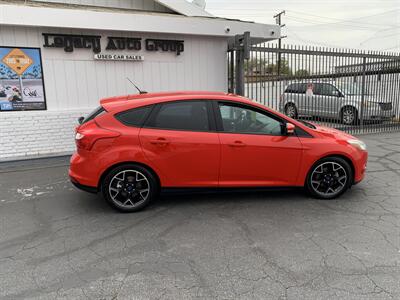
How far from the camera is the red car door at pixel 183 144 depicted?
431 cm

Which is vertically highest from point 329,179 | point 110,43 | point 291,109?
point 110,43

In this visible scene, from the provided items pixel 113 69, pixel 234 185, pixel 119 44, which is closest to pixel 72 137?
pixel 113 69

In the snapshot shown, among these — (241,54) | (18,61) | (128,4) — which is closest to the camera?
(18,61)

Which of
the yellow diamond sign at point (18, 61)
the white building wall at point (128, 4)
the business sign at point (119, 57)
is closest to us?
the yellow diamond sign at point (18, 61)

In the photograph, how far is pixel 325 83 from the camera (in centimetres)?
1014

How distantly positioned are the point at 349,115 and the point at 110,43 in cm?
766

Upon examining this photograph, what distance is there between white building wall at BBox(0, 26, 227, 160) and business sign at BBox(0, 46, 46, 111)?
12cm

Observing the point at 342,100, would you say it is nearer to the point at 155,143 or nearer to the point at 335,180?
the point at 335,180

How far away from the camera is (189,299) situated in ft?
8.73

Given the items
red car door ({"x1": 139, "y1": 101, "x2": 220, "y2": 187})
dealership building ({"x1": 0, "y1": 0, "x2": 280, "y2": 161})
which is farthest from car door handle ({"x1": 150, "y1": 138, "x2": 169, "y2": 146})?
dealership building ({"x1": 0, "y1": 0, "x2": 280, "y2": 161})

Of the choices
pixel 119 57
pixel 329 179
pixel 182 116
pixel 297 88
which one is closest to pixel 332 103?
pixel 297 88

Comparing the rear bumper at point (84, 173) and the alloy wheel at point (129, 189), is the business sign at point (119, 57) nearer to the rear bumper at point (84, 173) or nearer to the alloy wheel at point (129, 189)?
the rear bumper at point (84, 173)

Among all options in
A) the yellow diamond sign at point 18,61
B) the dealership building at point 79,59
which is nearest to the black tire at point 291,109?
the dealership building at point 79,59

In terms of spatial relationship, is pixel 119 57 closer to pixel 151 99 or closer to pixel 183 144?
pixel 151 99
